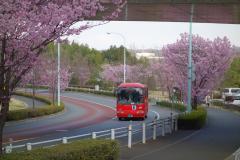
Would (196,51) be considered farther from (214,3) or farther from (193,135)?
(214,3)

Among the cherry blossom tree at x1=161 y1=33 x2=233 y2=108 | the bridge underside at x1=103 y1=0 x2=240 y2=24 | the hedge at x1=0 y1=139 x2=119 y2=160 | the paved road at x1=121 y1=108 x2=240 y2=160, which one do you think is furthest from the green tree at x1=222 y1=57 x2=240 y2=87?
the hedge at x1=0 y1=139 x2=119 y2=160

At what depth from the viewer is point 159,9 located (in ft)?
91.5

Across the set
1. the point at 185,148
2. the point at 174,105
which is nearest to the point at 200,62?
the point at 174,105

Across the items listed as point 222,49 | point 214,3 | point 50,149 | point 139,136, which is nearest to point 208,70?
point 222,49

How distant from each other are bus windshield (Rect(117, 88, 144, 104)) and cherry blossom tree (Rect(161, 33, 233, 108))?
813cm

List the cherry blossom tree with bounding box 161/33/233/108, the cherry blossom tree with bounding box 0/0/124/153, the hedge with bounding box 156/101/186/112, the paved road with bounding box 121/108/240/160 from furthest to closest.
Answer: the hedge with bounding box 156/101/186/112
the cherry blossom tree with bounding box 161/33/233/108
the paved road with bounding box 121/108/240/160
the cherry blossom tree with bounding box 0/0/124/153

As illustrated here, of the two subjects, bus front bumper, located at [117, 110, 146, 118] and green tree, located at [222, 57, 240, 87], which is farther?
green tree, located at [222, 57, 240, 87]

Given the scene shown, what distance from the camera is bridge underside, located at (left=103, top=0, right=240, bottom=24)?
2493cm

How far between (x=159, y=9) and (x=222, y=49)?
29387 millimetres

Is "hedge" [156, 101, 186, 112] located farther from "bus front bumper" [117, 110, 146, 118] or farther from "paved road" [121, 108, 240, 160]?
"paved road" [121, 108, 240, 160]

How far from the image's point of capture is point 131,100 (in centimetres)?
4556

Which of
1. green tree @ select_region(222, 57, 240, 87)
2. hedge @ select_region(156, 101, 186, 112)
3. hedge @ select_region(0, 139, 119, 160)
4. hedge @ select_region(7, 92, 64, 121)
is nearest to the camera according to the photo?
hedge @ select_region(0, 139, 119, 160)

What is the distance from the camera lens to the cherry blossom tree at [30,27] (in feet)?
34.8

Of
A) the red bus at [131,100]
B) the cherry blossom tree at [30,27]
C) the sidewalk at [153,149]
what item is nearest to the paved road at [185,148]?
the sidewalk at [153,149]
